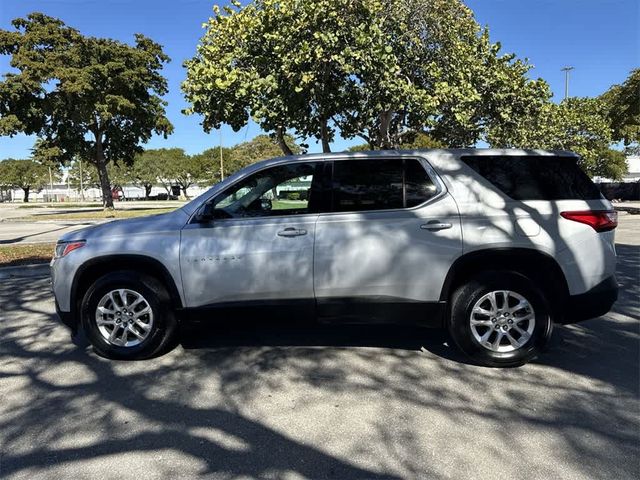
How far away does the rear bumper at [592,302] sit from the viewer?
4.21 m

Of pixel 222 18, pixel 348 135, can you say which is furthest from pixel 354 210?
pixel 348 135

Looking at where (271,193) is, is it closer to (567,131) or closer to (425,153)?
(425,153)

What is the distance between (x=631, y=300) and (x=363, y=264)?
441cm

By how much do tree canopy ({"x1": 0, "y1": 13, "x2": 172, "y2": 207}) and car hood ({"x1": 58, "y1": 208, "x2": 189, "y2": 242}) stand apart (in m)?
25.1

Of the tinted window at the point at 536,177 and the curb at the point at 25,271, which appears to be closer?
the tinted window at the point at 536,177

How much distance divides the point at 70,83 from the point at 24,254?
736 inches

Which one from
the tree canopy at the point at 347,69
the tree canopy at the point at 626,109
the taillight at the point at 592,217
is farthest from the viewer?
the tree canopy at the point at 626,109

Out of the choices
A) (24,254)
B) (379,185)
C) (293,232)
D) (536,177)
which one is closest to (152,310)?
(293,232)

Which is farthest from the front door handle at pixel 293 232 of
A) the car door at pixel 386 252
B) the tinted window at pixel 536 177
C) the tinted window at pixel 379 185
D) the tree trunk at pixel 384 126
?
the tree trunk at pixel 384 126

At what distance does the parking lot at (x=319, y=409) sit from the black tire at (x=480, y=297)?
15cm

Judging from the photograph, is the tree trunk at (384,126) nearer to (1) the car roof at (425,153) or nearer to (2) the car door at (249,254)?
(1) the car roof at (425,153)

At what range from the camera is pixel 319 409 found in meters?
3.60

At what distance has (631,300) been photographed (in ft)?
21.6

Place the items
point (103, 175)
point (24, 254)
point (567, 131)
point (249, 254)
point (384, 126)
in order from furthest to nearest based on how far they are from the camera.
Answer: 1. point (103, 175)
2. point (567, 131)
3. point (384, 126)
4. point (24, 254)
5. point (249, 254)
